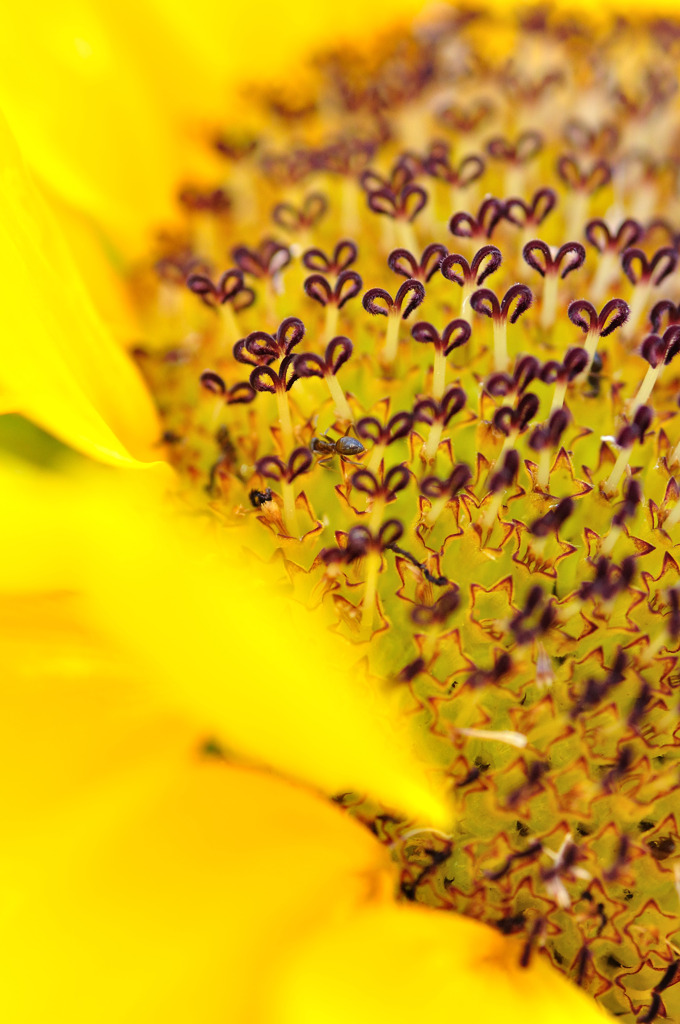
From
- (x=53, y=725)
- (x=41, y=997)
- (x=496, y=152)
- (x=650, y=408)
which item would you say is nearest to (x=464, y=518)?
(x=650, y=408)

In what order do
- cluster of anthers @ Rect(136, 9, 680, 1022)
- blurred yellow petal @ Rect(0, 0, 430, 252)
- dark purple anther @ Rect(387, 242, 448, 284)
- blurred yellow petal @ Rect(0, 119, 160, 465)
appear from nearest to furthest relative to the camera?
blurred yellow petal @ Rect(0, 119, 160, 465), cluster of anthers @ Rect(136, 9, 680, 1022), dark purple anther @ Rect(387, 242, 448, 284), blurred yellow petal @ Rect(0, 0, 430, 252)

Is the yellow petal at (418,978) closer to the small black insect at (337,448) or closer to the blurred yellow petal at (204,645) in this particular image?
the blurred yellow petal at (204,645)

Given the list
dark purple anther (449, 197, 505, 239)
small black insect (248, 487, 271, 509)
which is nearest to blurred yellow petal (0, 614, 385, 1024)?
small black insect (248, 487, 271, 509)

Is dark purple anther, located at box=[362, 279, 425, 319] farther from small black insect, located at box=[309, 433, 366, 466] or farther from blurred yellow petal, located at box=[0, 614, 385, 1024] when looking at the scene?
blurred yellow petal, located at box=[0, 614, 385, 1024]

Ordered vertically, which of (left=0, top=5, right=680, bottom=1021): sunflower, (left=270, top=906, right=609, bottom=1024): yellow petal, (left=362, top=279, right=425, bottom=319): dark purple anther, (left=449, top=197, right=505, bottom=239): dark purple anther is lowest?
(left=270, top=906, right=609, bottom=1024): yellow petal

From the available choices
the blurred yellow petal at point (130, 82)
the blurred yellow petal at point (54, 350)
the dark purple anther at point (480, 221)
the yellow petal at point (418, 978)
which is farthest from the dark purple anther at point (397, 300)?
the yellow petal at point (418, 978)

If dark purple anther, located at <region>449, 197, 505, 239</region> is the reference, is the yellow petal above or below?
below
